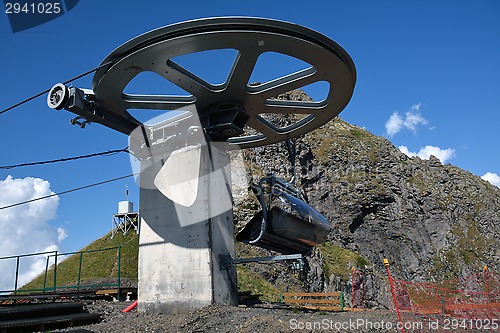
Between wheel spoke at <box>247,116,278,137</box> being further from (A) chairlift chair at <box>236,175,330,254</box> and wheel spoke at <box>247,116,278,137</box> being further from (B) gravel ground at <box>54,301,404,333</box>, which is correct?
(B) gravel ground at <box>54,301,404,333</box>

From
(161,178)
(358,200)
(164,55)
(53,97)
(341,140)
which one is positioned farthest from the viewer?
(341,140)

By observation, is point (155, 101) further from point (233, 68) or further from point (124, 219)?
point (124, 219)

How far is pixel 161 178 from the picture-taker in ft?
35.6

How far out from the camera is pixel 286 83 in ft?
31.0

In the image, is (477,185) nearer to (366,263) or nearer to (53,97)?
(366,263)

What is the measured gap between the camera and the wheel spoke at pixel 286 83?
30.5ft

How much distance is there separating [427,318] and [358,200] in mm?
56738

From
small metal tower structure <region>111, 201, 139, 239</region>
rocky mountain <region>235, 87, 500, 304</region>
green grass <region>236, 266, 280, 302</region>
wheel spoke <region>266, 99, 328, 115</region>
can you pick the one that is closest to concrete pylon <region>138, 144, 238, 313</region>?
wheel spoke <region>266, 99, 328, 115</region>

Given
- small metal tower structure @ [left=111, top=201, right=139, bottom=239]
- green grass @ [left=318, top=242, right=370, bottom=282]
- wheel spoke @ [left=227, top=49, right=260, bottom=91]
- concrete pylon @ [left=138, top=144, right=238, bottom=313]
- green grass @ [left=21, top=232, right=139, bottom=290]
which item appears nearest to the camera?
wheel spoke @ [left=227, top=49, right=260, bottom=91]

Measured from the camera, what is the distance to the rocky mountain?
6156 cm

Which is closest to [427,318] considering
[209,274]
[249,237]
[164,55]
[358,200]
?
[249,237]

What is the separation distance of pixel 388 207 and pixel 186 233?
6181 centimetres

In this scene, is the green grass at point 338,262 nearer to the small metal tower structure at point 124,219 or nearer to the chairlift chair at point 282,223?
the small metal tower structure at point 124,219

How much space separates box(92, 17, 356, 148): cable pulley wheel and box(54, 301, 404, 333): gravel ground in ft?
17.0
